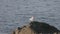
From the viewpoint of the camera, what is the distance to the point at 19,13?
183cm

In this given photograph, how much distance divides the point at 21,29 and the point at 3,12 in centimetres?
55

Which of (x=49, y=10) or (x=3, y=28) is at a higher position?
(x=49, y=10)

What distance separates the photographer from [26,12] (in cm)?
183

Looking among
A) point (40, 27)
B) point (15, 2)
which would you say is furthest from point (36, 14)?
point (40, 27)

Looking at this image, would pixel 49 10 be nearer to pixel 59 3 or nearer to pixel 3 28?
pixel 59 3

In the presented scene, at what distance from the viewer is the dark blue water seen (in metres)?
1.80

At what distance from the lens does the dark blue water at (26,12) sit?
1797 mm

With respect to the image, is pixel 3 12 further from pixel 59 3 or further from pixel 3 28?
pixel 59 3

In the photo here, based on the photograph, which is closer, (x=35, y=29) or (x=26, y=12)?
(x=35, y=29)

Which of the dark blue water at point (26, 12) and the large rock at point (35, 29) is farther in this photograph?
the dark blue water at point (26, 12)

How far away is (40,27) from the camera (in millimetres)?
1335

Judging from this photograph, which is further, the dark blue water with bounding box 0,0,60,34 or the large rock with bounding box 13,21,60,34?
the dark blue water with bounding box 0,0,60,34

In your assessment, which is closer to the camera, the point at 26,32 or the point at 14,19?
the point at 26,32

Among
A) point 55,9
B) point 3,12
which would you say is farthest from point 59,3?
point 3,12
